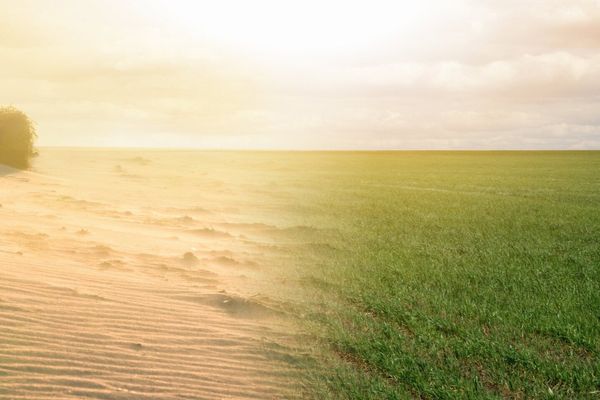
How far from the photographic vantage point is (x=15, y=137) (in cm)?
2186

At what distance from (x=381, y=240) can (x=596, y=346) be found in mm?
7343

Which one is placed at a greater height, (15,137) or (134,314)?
(15,137)

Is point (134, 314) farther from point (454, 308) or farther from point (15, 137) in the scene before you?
point (15, 137)

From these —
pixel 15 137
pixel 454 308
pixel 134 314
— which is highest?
pixel 15 137

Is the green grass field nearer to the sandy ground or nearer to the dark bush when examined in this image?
the sandy ground

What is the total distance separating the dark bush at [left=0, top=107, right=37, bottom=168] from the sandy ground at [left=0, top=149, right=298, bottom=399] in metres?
9.67

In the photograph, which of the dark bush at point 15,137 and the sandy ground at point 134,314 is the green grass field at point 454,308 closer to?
the sandy ground at point 134,314

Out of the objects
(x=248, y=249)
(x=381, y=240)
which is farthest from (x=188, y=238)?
(x=381, y=240)

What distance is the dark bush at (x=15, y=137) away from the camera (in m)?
21.3

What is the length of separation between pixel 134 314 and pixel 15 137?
740 inches

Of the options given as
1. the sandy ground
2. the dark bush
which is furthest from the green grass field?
the dark bush

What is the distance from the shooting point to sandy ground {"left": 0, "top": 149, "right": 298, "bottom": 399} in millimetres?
4867

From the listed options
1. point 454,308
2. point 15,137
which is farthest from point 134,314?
point 15,137

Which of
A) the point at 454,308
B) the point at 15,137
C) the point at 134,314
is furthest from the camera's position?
the point at 15,137
